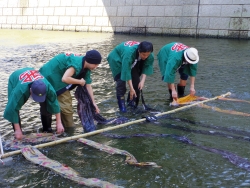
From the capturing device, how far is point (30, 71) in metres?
4.86

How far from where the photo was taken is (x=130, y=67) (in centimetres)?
636

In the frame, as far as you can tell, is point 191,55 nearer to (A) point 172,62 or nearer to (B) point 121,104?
(A) point 172,62

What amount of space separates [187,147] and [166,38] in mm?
12311

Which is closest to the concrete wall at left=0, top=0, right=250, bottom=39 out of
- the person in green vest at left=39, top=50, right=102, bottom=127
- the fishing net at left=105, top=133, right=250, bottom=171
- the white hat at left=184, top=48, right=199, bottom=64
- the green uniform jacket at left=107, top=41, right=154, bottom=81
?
the white hat at left=184, top=48, right=199, bottom=64

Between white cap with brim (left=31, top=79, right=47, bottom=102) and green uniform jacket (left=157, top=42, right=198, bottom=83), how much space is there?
114 inches

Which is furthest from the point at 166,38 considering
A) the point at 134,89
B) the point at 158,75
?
the point at 134,89

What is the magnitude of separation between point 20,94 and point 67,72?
806 mm

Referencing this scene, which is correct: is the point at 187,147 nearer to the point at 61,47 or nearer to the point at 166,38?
the point at 61,47

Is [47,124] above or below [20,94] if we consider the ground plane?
below

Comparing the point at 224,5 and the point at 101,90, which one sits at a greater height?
the point at 224,5

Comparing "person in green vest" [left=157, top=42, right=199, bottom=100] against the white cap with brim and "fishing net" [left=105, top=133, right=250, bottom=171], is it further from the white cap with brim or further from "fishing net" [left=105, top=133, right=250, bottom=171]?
the white cap with brim

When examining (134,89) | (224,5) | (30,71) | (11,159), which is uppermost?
(224,5)

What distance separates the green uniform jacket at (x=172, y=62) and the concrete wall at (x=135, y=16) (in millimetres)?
9175

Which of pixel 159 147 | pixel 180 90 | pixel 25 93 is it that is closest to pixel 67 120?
pixel 25 93
